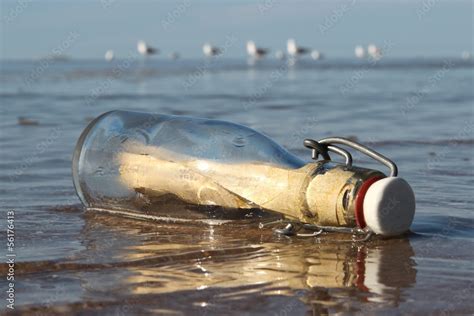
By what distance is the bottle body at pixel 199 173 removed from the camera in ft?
12.8

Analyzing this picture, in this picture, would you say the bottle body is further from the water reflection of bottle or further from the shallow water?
the shallow water

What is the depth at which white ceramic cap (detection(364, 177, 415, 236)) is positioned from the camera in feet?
11.9

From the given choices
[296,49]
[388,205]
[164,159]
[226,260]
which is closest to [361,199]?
[388,205]

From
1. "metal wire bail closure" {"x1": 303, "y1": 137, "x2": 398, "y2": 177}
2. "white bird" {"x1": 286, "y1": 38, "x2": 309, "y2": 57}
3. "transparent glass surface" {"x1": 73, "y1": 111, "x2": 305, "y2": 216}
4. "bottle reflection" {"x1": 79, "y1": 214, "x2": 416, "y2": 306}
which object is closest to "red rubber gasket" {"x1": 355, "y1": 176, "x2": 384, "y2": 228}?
"bottle reflection" {"x1": 79, "y1": 214, "x2": 416, "y2": 306}

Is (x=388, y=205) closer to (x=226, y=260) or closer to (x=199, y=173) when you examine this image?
(x=226, y=260)

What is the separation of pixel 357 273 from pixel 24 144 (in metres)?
5.53

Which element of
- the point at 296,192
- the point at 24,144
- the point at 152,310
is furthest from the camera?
the point at 24,144

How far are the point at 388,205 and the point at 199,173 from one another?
1.03m

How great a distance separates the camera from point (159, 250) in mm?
3863

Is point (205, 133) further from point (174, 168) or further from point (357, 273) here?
point (357, 273)

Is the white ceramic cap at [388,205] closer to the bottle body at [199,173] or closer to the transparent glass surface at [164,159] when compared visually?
the bottle body at [199,173]

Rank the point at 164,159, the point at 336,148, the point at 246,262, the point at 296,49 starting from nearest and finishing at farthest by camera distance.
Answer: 1. the point at 246,262
2. the point at 336,148
3. the point at 164,159
4. the point at 296,49

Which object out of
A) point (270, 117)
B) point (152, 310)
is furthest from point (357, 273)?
point (270, 117)

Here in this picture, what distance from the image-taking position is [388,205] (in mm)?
3670
